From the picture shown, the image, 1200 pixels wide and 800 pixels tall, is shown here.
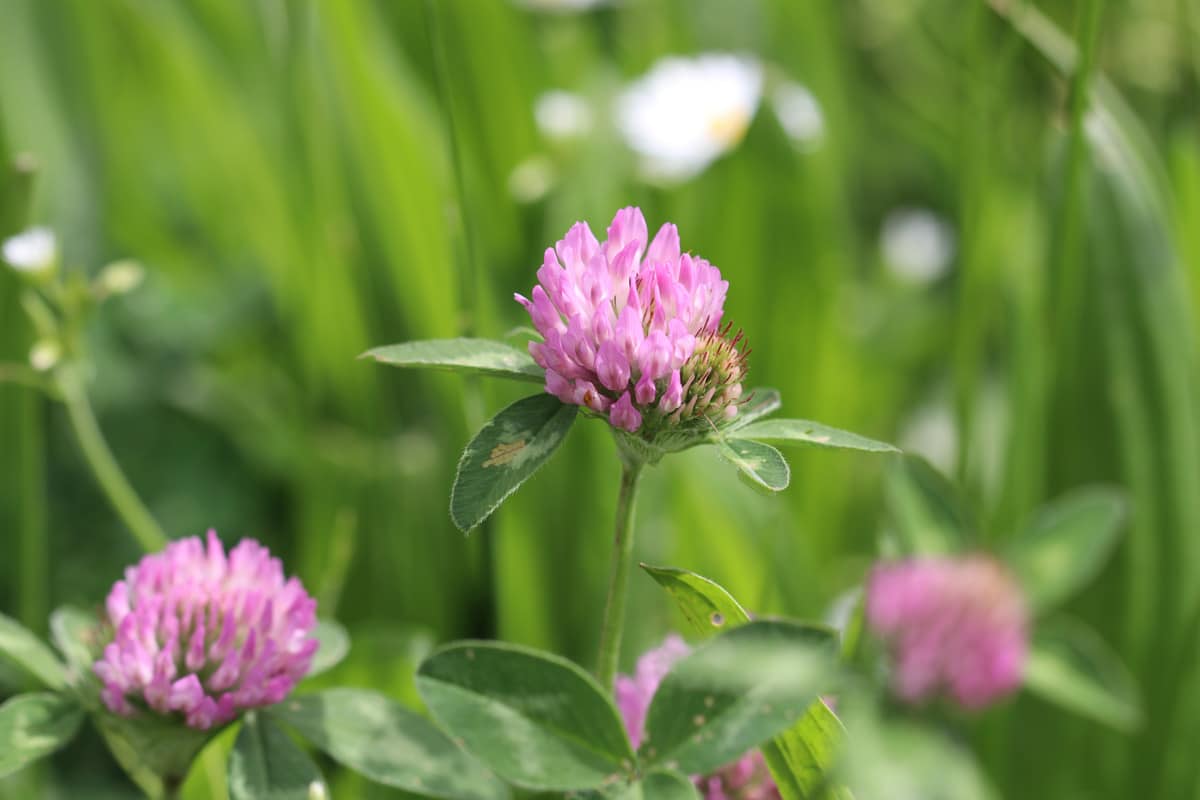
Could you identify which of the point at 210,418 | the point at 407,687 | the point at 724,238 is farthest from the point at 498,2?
the point at 407,687

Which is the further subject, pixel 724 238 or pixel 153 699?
pixel 724 238

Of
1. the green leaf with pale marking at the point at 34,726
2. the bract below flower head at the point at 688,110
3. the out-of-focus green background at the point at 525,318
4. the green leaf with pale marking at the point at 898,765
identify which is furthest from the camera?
the bract below flower head at the point at 688,110

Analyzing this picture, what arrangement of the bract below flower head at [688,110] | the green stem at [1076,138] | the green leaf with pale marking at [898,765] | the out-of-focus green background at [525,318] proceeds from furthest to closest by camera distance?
the bract below flower head at [688,110], the out-of-focus green background at [525,318], the green stem at [1076,138], the green leaf with pale marking at [898,765]

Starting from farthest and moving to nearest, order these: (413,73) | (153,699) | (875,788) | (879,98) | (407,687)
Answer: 1. (879,98)
2. (413,73)
3. (407,687)
4. (153,699)
5. (875,788)

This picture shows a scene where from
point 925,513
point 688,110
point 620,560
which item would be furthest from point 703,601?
point 688,110

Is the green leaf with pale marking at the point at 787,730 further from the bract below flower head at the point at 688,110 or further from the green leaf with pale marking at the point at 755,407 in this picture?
the bract below flower head at the point at 688,110

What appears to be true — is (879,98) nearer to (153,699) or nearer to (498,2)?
(498,2)

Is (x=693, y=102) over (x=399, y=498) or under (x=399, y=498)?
over

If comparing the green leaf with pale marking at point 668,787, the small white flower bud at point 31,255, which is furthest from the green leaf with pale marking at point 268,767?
the small white flower bud at point 31,255
